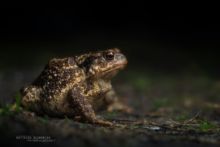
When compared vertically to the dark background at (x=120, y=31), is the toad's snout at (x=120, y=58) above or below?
below

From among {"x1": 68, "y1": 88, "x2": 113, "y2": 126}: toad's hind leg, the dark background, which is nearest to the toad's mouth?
{"x1": 68, "y1": 88, "x2": 113, "y2": 126}: toad's hind leg

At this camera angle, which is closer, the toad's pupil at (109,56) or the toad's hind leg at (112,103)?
the toad's pupil at (109,56)

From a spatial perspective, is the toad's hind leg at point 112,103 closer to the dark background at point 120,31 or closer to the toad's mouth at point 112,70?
the toad's mouth at point 112,70

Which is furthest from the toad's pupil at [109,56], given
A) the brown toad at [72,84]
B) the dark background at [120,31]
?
the dark background at [120,31]

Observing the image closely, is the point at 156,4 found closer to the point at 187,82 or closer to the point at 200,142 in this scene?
the point at 187,82

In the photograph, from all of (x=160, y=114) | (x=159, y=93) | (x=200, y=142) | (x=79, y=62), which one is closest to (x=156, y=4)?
(x=159, y=93)

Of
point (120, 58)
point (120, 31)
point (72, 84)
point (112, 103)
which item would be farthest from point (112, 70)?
point (120, 31)
